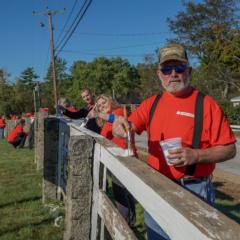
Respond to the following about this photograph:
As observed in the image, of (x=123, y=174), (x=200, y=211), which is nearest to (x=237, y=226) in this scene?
(x=200, y=211)

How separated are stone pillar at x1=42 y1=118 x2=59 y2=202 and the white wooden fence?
378 cm

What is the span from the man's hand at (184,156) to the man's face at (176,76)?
0.52 meters

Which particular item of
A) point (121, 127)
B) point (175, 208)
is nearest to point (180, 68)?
point (121, 127)

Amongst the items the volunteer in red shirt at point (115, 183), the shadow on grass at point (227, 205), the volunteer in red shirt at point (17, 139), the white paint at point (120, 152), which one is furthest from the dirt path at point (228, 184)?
the volunteer in red shirt at point (17, 139)

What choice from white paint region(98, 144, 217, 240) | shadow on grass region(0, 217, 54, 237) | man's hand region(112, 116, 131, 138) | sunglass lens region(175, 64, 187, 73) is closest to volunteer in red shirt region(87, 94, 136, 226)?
shadow on grass region(0, 217, 54, 237)

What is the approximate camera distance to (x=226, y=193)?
8.15m

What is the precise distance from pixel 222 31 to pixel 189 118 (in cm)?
3434

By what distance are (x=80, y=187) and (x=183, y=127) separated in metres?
1.14

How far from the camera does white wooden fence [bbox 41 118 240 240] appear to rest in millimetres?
1521

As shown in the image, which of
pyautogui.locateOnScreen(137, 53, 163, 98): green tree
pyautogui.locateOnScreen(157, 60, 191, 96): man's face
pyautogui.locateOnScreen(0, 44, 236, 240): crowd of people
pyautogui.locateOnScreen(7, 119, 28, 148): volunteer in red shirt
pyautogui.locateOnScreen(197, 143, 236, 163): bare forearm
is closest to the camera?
pyautogui.locateOnScreen(197, 143, 236, 163): bare forearm

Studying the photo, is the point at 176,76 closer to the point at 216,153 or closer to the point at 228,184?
the point at 216,153

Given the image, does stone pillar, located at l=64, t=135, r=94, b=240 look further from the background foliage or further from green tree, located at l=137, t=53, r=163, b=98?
green tree, located at l=137, t=53, r=163, b=98

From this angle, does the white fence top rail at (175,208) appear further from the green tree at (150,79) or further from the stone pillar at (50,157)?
the green tree at (150,79)

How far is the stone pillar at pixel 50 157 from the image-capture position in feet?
25.4
